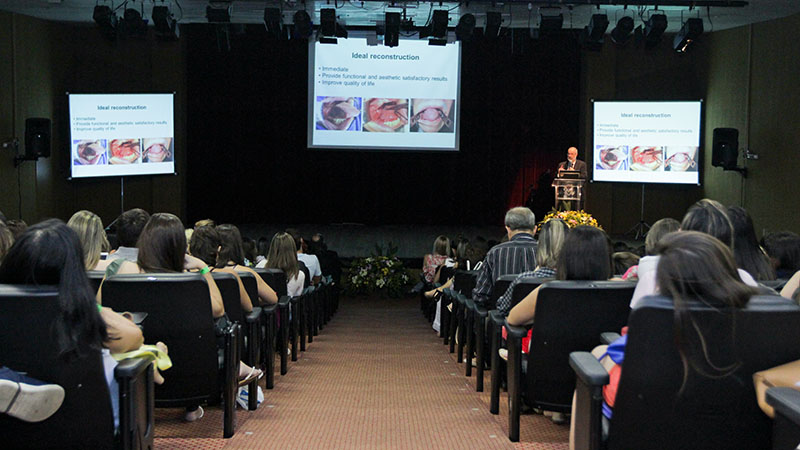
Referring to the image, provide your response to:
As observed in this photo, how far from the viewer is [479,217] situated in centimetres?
1422

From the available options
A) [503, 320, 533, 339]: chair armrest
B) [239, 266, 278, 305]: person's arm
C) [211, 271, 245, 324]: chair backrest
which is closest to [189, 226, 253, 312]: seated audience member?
[239, 266, 278, 305]: person's arm

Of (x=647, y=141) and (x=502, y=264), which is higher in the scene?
(x=647, y=141)

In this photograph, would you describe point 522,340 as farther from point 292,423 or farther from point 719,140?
point 719,140

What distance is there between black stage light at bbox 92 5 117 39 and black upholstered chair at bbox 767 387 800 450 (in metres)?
9.07

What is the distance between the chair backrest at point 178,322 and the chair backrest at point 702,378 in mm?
1627

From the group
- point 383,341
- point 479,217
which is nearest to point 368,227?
point 479,217

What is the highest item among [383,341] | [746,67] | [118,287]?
[746,67]

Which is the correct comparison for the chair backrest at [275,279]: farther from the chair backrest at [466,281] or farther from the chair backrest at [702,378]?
the chair backrest at [702,378]

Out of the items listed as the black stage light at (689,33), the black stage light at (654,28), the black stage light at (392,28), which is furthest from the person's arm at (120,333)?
the black stage light at (689,33)

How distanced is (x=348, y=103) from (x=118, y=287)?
9.09 metres

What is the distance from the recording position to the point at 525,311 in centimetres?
317

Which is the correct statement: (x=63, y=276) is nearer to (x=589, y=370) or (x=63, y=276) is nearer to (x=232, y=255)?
(x=589, y=370)

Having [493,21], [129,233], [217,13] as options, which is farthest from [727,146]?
[129,233]

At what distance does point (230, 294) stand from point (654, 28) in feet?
24.5
